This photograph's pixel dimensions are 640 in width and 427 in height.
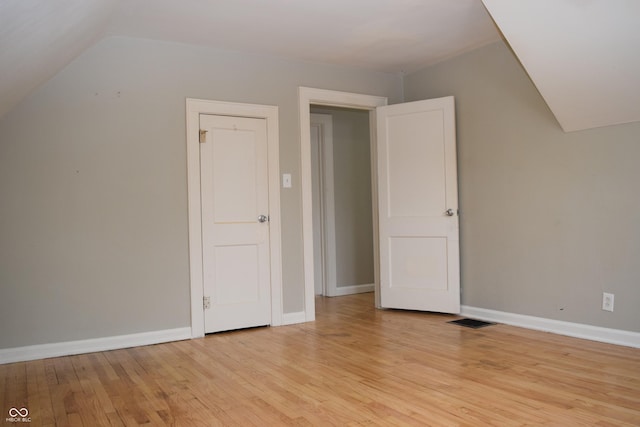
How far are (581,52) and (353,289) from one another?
3679 mm

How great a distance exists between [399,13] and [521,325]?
99.7 inches

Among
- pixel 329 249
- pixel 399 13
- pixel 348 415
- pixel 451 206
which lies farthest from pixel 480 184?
pixel 348 415

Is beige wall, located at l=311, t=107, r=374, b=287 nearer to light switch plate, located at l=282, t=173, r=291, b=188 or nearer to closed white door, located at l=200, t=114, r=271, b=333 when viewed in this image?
light switch plate, located at l=282, t=173, r=291, b=188

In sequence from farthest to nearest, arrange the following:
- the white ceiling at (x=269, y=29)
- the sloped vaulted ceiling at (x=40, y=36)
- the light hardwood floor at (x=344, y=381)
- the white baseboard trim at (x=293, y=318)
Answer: the white baseboard trim at (x=293, y=318) < the white ceiling at (x=269, y=29) < the light hardwood floor at (x=344, y=381) < the sloped vaulted ceiling at (x=40, y=36)

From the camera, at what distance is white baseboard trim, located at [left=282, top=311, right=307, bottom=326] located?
430cm

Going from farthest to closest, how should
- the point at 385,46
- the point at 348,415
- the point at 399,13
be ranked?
the point at 385,46 → the point at 399,13 → the point at 348,415

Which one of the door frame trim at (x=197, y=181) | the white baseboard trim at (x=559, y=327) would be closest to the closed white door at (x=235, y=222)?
the door frame trim at (x=197, y=181)

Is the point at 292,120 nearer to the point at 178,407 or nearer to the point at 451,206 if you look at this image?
the point at 451,206

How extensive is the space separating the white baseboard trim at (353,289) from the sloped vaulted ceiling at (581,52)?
3139mm

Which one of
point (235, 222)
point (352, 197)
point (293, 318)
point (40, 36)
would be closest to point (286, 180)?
point (235, 222)


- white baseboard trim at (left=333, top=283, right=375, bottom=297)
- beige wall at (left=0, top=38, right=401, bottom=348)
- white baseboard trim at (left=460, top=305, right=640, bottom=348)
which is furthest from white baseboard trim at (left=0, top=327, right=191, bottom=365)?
white baseboard trim at (left=460, top=305, right=640, bottom=348)

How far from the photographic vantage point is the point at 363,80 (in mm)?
4777

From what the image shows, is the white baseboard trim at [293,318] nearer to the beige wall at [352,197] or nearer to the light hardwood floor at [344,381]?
the light hardwood floor at [344,381]

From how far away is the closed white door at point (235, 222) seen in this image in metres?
3.98
